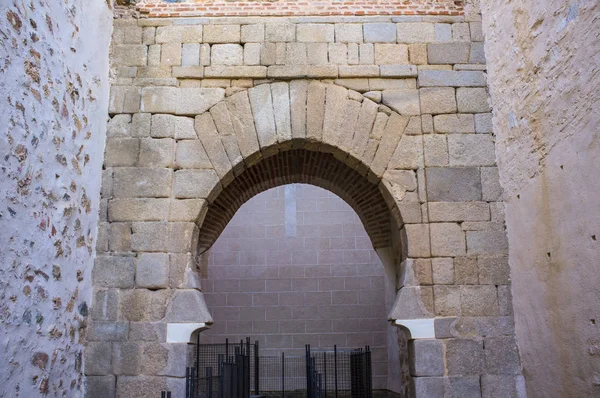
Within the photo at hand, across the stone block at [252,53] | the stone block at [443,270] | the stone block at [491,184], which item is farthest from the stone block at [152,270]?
the stone block at [491,184]

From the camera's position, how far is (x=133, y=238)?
4633mm

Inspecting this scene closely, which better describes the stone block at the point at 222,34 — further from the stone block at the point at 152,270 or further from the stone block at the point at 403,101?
the stone block at the point at 152,270

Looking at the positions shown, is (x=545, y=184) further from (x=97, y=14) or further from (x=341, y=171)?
(x=97, y=14)

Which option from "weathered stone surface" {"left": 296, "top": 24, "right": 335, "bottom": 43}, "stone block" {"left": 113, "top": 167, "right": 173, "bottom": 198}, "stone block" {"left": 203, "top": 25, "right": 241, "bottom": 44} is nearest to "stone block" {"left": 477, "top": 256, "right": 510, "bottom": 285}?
"weathered stone surface" {"left": 296, "top": 24, "right": 335, "bottom": 43}

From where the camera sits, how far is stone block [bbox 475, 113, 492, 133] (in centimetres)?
491

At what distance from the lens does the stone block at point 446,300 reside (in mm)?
4477

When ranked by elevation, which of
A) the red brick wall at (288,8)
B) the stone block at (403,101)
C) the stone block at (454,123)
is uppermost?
the red brick wall at (288,8)

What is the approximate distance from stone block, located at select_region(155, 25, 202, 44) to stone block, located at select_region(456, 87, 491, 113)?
2.50m

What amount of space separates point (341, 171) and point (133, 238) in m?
2.31

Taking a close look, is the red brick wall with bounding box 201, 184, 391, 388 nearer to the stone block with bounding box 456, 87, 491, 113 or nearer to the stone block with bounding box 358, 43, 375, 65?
the stone block with bounding box 456, 87, 491, 113

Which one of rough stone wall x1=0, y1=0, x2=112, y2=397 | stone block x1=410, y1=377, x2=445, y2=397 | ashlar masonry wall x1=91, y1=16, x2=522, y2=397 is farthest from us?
ashlar masonry wall x1=91, y1=16, x2=522, y2=397

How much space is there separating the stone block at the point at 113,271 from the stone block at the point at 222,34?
2171 mm

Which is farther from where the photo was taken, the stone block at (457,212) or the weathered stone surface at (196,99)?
the weathered stone surface at (196,99)

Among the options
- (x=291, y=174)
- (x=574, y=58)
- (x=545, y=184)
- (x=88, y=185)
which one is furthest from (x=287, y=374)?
(x=574, y=58)
